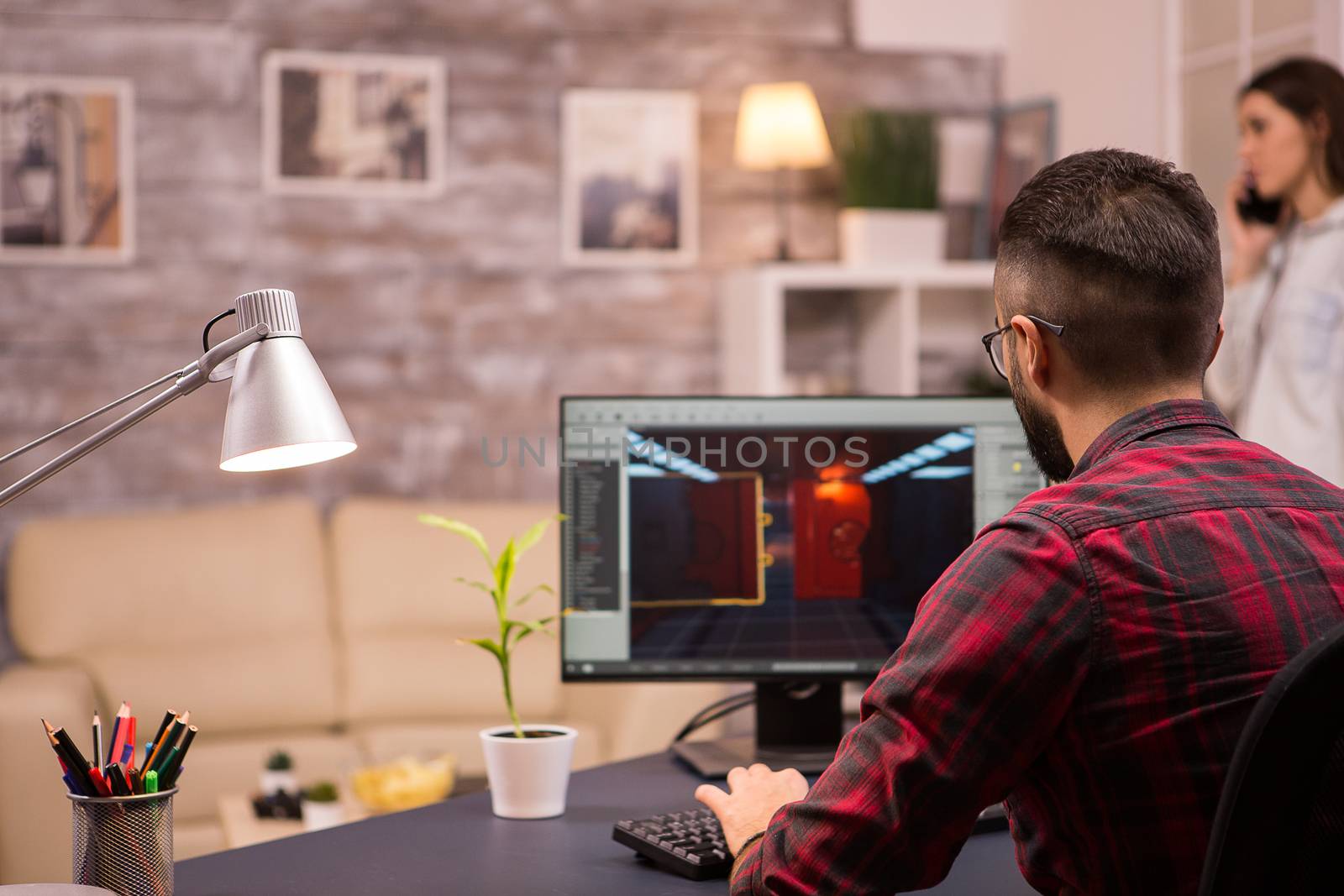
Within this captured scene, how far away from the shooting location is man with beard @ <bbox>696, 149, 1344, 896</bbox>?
0.92m

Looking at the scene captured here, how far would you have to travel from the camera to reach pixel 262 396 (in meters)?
1.15

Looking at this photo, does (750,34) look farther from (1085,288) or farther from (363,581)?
(1085,288)

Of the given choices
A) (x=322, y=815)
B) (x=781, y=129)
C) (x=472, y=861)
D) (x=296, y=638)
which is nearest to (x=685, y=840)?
(x=472, y=861)

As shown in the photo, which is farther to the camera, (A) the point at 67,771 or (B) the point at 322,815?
(B) the point at 322,815

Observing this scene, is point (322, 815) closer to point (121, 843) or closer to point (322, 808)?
point (322, 808)

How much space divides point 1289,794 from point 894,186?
3.15m

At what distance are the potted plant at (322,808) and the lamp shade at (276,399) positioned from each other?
57.3 inches

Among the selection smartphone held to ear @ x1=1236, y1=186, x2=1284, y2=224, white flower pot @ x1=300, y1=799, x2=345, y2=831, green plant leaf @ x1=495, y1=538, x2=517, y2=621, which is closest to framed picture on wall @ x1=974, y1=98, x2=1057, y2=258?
smartphone held to ear @ x1=1236, y1=186, x2=1284, y2=224

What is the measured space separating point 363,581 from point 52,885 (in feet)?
8.01

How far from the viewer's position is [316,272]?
3779 millimetres

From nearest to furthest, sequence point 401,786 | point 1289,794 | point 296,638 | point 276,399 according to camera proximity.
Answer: point 1289,794, point 276,399, point 401,786, point 296,638

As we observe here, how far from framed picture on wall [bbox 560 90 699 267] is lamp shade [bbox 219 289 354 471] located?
2.74 m

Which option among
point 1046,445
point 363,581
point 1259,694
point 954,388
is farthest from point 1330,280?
point 363,581

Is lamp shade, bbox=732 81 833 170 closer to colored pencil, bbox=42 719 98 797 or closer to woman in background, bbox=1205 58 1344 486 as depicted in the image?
woman in background, bbox=1205 58 1344 486
